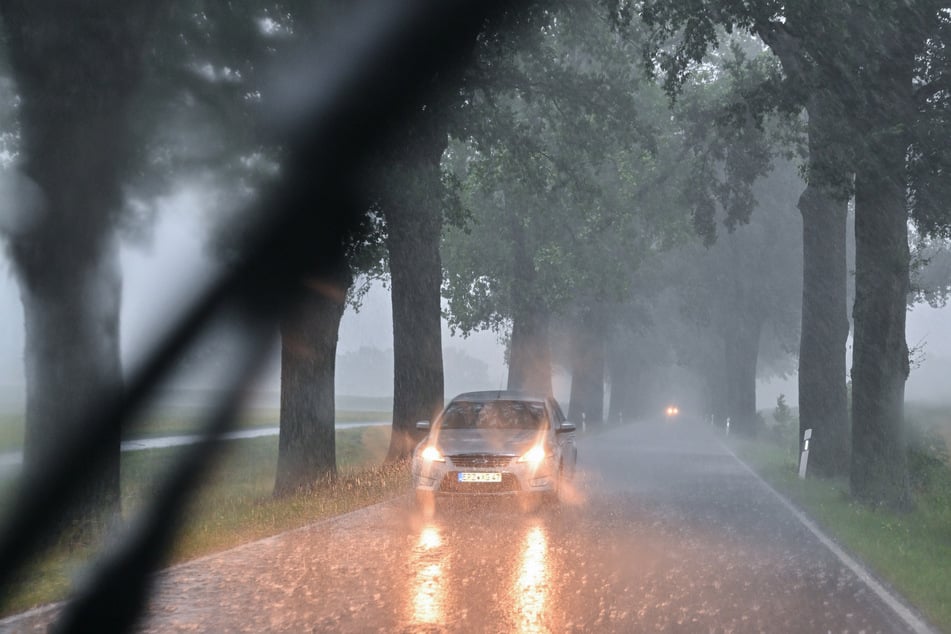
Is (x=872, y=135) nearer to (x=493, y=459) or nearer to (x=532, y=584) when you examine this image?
(x=493, y=459)

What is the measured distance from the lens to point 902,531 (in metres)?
13.5

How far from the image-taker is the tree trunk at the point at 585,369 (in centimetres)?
5106

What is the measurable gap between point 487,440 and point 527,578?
217 inches

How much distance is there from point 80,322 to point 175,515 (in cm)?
474

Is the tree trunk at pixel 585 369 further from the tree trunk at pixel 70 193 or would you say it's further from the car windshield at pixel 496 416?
the tree trunk at pixel 70 193

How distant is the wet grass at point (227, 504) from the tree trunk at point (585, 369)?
71.7 feet

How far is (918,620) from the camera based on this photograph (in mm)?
8047

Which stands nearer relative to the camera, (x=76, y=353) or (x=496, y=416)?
(x=76, y=353)

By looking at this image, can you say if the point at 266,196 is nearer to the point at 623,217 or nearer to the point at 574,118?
the point at 574,118

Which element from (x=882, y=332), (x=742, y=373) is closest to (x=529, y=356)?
(x=742, y=373)

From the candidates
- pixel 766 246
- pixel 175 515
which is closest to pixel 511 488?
pixel 175 515

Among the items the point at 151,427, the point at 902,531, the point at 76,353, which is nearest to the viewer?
the point at 76,353

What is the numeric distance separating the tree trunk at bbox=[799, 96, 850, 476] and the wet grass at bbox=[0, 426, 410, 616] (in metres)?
8.57

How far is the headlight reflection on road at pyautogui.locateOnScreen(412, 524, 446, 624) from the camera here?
25.7 feet
